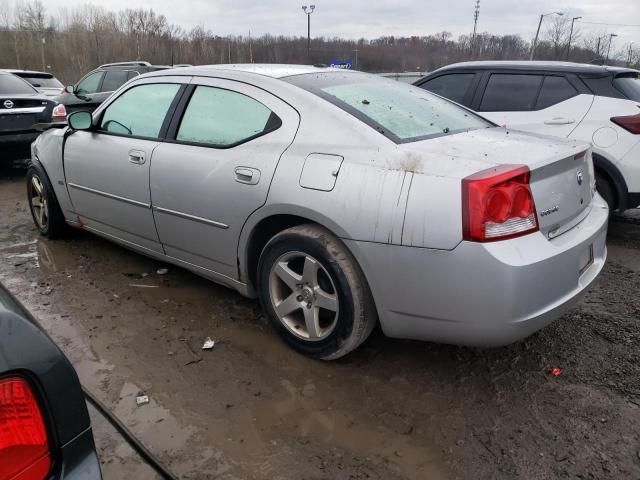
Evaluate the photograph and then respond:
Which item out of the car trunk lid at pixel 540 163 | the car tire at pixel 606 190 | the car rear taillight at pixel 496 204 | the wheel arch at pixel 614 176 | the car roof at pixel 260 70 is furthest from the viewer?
the car tire at pixel 606 190

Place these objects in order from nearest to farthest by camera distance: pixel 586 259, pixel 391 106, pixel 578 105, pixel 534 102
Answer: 1. pixel 586 259
2. pixel 391 106
3. pixel 578 105
4. pixel 534 102

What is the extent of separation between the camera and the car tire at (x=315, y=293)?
8.54 feet

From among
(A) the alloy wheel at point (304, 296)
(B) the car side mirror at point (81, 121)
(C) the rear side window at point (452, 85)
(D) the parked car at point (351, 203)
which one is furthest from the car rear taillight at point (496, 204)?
(C) the rear side window at point (452, 85)

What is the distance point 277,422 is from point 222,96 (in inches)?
78.0

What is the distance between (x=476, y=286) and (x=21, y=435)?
Result: 173 cm

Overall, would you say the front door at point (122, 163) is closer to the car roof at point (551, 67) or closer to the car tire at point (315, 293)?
the car tire at point (315, 293)

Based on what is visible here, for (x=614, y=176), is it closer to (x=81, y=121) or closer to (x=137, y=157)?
(x=137, y=157)

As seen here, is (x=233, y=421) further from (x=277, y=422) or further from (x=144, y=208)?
(x=144, y=208)

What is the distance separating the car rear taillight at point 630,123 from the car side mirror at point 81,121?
462 cm

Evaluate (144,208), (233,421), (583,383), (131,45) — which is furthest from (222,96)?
(131,45)

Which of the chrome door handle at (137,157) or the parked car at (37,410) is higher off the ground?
the chrome door handle at (137,157)

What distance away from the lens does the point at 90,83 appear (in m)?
11.8

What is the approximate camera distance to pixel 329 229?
8.57ft

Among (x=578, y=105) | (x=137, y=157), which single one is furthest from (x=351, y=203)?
(x=578, y=105)
